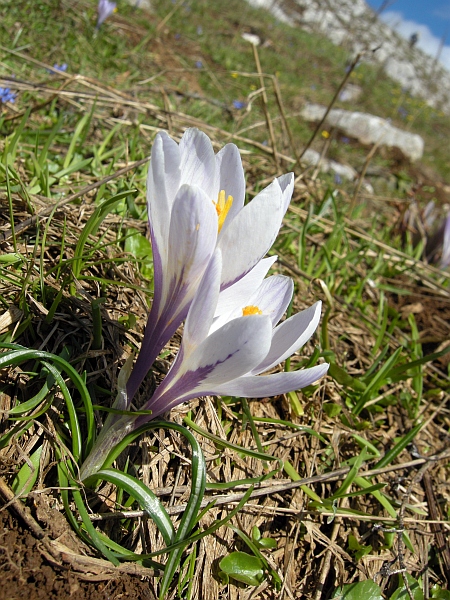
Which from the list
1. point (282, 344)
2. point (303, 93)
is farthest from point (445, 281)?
point (303, 93)

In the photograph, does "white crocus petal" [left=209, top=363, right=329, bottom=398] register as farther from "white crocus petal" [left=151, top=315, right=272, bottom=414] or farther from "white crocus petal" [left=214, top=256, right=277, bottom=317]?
"white crocus petal" [left=214, top=256, right=277, bottom=317]

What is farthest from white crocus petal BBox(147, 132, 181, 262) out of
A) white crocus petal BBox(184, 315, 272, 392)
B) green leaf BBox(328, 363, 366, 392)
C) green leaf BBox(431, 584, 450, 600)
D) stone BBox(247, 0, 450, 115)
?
stone BBox(247, 0, 450, 115)

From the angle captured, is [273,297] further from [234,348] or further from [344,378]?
[344,378]

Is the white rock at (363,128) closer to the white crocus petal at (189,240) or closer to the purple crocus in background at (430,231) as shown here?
the purple crocus in background at (430,231)

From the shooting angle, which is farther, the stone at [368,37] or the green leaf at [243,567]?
the stone at [368,37]

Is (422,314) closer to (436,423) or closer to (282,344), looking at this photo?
(436,423)

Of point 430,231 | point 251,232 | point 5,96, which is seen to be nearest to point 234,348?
point 251,232

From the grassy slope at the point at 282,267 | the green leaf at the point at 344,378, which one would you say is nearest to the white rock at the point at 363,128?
the grassy slope at the point at 282,267
